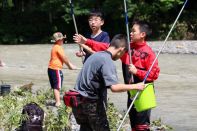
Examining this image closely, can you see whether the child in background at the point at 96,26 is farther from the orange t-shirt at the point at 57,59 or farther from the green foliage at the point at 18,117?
the orange t-shirt at the point at 57,59

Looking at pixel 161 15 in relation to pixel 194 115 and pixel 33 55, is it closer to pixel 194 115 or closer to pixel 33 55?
pixel 33 55

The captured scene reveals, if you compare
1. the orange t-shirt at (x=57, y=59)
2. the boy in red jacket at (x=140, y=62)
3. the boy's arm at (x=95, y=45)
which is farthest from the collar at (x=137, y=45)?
the orange t-shirt at (x=57, y=59)

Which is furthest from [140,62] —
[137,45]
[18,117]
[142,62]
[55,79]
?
[55,79]

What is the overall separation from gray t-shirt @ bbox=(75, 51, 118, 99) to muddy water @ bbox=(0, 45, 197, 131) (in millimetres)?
3067

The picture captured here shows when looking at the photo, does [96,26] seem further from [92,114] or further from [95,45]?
[92,114]

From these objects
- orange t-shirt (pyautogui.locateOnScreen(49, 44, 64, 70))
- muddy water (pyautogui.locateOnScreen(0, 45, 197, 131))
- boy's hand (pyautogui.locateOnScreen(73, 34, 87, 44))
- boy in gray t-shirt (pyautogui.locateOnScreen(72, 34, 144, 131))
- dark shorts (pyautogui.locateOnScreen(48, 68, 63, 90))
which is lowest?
muddy water (pyautogui.locateOnScreen(0, 45, 197, 131))

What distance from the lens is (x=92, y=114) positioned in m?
5.90

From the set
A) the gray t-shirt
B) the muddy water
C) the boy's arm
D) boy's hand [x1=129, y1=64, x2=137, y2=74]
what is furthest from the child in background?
the muddy water

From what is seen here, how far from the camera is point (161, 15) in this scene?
110 feet

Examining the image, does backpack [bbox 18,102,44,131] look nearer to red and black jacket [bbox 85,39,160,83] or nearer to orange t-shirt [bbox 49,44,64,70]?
red and black jacket [bbox 85,39,160,83]

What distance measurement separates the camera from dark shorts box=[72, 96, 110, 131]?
19.3 feet

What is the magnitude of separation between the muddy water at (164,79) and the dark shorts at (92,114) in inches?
113

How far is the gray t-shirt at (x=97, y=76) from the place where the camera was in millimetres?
5660

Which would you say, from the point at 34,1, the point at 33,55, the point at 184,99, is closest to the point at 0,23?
the point at 34,1
